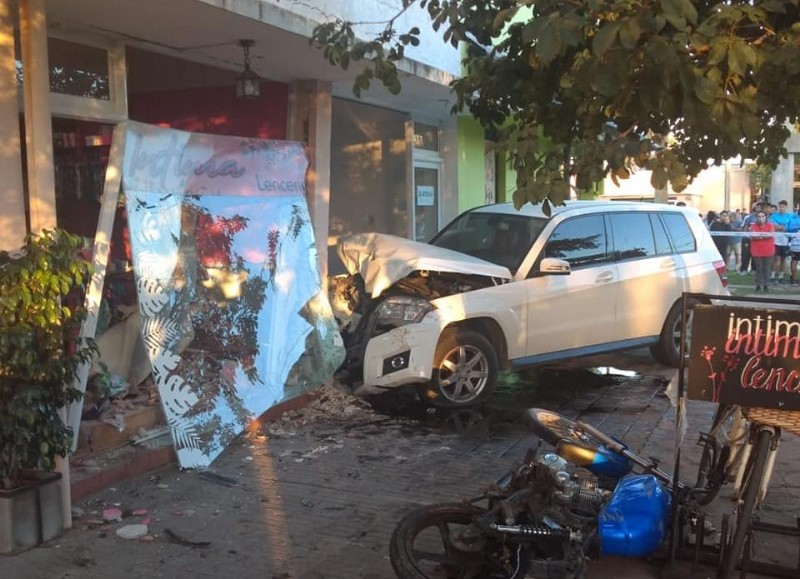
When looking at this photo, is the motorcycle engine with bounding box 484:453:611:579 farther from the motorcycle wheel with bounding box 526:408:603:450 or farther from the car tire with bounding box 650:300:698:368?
the car tire with bounding box 650:300:698:368

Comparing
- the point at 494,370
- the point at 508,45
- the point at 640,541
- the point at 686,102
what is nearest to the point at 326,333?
the point at 494,370

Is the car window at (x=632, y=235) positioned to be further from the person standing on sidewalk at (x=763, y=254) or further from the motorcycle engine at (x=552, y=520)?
the person standing on sidewalk at (x=763, y=254)

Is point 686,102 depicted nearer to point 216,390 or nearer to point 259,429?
point 216,390

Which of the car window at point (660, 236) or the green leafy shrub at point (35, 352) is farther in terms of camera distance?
the car window at point (660, 236)

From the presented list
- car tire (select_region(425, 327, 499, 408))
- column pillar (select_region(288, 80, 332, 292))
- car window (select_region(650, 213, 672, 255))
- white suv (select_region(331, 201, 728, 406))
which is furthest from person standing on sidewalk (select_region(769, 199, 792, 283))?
column pillar (select_region(288, 80, 332, 292))

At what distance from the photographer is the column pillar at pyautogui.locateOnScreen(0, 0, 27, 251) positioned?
4.91m

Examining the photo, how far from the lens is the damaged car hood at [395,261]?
289 inches

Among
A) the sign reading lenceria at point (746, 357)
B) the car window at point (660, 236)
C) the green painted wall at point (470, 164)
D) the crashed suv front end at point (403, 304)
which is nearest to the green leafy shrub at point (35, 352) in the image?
the crashed suv front end at point (403, 304)

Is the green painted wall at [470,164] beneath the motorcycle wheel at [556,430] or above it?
above

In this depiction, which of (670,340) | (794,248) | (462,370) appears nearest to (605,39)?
(462,370)

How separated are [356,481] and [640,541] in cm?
232

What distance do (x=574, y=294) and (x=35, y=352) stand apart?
17.4 feet

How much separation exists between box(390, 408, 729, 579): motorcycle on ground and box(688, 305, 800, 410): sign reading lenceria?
0.59 metres

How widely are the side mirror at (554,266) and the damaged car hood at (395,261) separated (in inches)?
13.8
